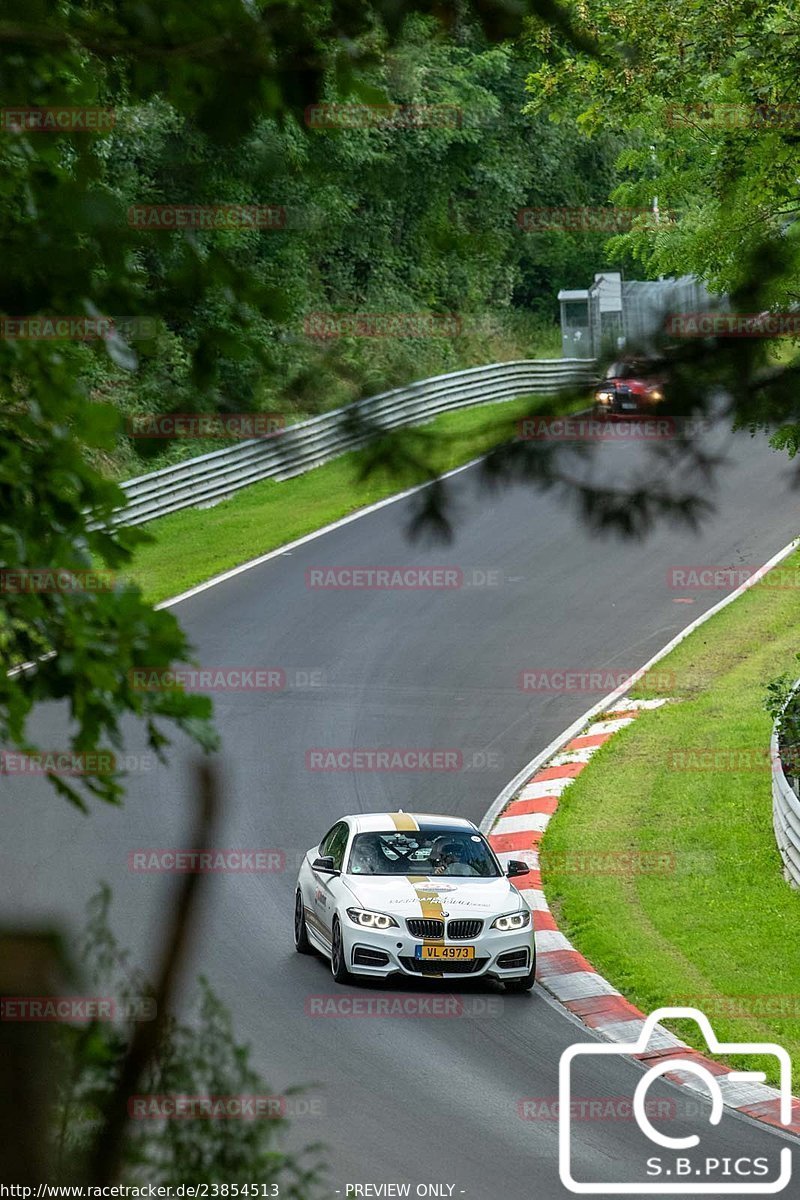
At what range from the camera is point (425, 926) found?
13.5m

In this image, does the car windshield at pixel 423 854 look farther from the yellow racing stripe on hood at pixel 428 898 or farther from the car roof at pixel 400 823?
the yellow racing stripe on hood at pixel 428 898

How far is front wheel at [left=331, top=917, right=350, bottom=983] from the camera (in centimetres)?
1359

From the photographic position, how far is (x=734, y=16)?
18391 millimetres

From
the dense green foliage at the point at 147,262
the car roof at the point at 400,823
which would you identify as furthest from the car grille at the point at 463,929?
the dense green foliage at the point at 147,262

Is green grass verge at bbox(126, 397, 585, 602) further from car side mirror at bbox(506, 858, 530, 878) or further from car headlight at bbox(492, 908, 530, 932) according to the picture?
car headlight at bbox(492, 908, 530, 932)

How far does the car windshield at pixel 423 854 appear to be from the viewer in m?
14.4

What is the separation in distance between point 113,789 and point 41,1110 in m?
0.72

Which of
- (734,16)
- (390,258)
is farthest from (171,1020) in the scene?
(390,258)

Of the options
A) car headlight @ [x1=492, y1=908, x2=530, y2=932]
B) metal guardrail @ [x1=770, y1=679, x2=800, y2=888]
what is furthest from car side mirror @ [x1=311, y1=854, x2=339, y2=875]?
metal guardrail @ [x1=770, y1=679, x2=800, y2=888]

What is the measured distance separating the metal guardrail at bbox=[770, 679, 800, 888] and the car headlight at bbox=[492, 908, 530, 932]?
12.2 ft

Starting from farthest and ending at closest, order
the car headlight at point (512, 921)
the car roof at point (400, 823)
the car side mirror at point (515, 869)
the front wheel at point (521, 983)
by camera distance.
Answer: the car roof at point (400, 823) < the car side mirror at point (515, 869) < the front wheel at point (521, 983) < the car headlight at point (512, 921)

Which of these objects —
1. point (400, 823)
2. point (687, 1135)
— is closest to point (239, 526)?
point (400, 823)

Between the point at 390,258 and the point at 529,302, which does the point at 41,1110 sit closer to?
the point at 390,258

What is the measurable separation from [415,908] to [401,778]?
6683 mm
